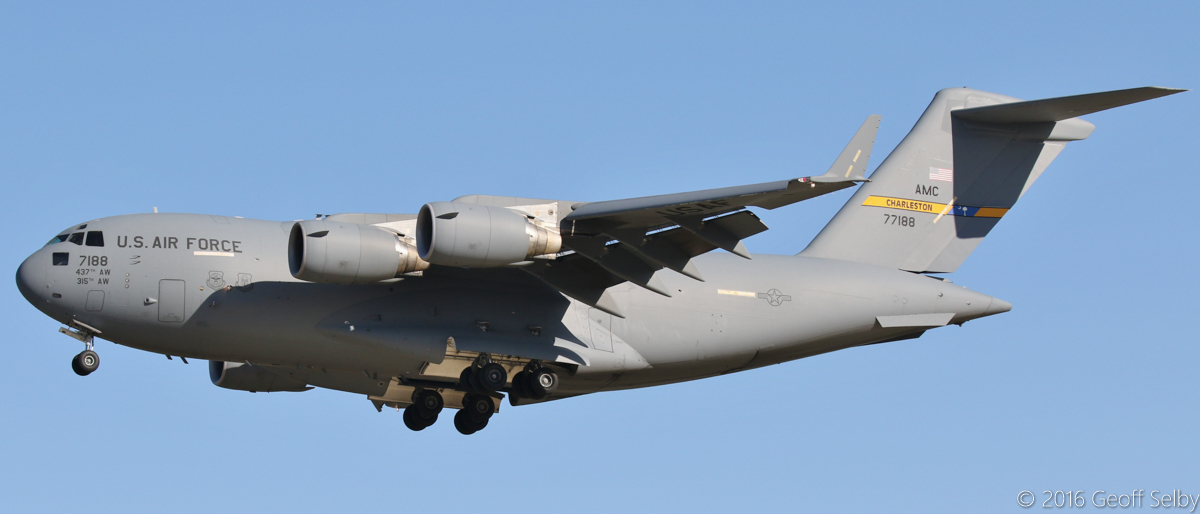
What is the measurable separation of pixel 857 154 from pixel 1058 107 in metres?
4.30

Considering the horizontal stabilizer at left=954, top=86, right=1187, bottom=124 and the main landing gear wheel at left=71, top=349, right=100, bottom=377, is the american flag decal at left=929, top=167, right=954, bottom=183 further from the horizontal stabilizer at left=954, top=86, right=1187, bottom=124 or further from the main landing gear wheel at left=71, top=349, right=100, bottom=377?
the main landing gear wheel at left=71, top=349, right=100, bottom=377

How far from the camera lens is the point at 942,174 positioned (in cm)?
1445

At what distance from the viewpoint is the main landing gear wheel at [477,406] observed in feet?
43.4

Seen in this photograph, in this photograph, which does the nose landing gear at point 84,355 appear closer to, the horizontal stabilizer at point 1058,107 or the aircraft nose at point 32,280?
the aircraft nose at point 32,280

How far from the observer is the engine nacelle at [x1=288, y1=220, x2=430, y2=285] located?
33.8 ft

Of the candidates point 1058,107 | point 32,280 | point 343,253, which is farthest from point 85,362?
point 1058,107

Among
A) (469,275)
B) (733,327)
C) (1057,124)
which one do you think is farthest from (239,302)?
(1057,124)

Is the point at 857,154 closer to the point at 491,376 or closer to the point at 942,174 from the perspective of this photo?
the point at 491,376

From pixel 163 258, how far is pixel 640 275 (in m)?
4.09

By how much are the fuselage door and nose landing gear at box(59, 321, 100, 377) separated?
0.61 metres

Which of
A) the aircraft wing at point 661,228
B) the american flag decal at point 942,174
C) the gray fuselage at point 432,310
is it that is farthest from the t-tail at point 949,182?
the aircraft wing at point 661,228

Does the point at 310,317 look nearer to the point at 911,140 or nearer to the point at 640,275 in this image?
the point at 640,275

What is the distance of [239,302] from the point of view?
10.9 m

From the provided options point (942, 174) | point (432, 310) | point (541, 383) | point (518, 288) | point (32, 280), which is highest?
point (942, 174)
